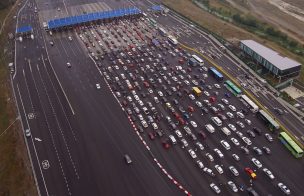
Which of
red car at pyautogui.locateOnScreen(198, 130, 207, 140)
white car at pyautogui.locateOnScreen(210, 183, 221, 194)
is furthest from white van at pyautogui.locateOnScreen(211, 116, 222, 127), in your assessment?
white car at pyautogui.locateOnScreen(210, 183, 221, 194)

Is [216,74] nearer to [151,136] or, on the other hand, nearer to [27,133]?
[151,136]

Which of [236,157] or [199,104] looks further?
[199,104]

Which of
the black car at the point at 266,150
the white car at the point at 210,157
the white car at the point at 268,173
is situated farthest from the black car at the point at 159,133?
the white car at the point at 268,173

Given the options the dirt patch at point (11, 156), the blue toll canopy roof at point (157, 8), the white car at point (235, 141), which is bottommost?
the dirt patch at point (11, 156)

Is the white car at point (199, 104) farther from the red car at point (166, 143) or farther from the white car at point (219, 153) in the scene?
the white car at point (219, 153)

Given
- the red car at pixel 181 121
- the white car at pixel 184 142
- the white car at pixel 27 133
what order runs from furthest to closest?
1. the red car at pixel 181 121
2. the white car at pixel 27 133
3. the white car at pixel 184 142

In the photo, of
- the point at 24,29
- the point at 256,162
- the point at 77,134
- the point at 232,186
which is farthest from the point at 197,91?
the point at 24,29
